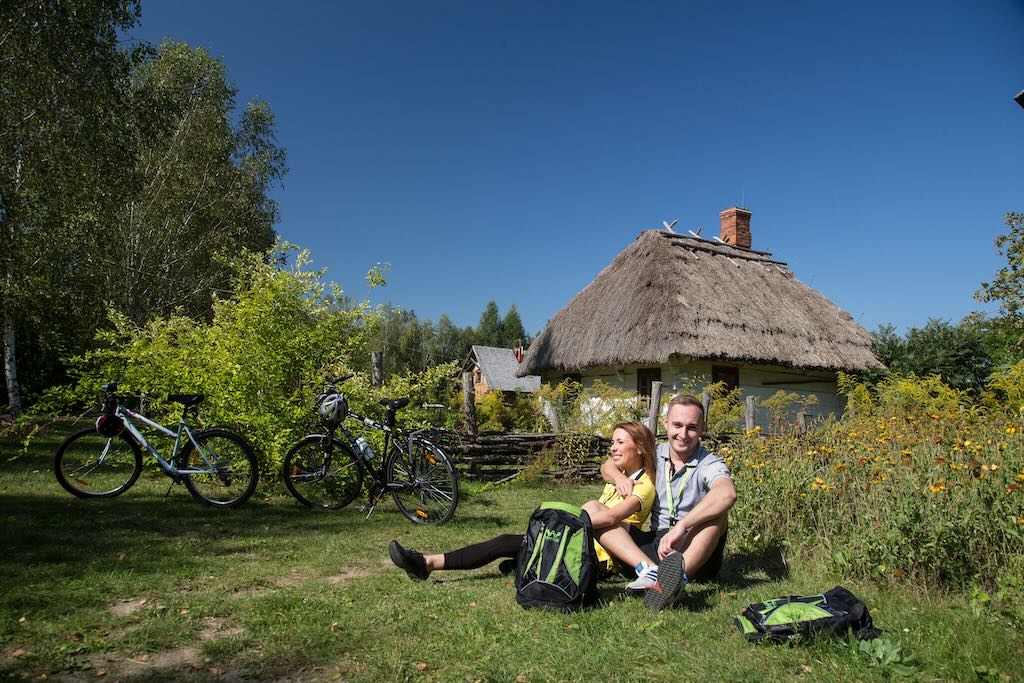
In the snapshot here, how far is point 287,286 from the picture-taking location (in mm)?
7645

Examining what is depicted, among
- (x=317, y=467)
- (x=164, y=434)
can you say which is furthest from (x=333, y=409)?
(x=164, y=434)

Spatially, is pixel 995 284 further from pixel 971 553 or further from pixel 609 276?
pixel 971 553

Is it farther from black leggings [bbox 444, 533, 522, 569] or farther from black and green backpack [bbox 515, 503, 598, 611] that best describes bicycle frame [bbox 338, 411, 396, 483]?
black and green backpack [bbox 515, 503, 598, 611]

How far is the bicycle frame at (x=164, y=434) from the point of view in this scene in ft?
20.2

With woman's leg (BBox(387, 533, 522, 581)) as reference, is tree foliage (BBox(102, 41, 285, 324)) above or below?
above

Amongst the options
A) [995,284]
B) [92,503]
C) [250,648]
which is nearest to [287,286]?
[92,503]

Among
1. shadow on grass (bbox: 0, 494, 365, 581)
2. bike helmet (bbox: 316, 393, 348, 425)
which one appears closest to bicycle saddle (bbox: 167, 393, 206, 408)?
shadow on grass (bbox: 0, 494, 365, 581)

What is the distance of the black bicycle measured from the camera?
623cm

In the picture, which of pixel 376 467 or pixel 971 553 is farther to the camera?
pixel 376 467

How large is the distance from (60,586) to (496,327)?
170 feet

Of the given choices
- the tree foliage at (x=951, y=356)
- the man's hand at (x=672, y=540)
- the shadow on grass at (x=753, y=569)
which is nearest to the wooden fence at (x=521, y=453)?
the shadow on grass at (x=753, y=569)

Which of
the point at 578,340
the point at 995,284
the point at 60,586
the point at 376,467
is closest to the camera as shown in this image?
the point at 60,586

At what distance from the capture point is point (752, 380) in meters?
17.0

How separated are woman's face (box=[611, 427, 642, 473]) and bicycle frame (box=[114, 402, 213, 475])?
4.09 metres
